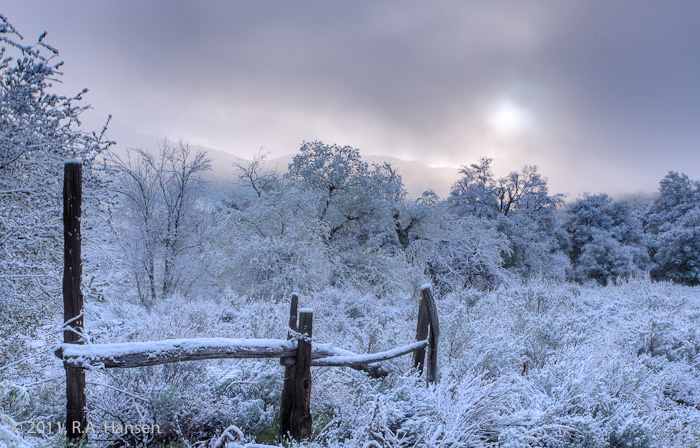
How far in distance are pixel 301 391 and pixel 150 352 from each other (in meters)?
1.29

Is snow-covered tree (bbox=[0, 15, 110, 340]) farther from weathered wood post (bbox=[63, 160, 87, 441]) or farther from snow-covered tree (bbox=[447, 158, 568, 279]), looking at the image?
snow-covered tree (bbox=[447, 158, 568, 279])

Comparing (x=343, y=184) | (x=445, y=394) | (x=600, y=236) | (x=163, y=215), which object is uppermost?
(x=343, y=184)

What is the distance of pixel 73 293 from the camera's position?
105 inches

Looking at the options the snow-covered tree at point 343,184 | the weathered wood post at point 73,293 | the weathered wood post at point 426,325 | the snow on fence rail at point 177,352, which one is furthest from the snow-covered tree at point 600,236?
the weathered wood post at point 73,293

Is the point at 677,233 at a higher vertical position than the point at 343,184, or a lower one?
lower

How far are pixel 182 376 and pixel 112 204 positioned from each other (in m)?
2.53

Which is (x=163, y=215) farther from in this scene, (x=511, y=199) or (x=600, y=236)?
(x=600, y=236)

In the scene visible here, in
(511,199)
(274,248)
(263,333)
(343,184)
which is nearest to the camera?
(263,333)

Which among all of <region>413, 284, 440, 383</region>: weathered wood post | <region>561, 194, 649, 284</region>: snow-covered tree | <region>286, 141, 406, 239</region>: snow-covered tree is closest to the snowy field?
<region>413, 284, 440, 383</region>: weathered wood post

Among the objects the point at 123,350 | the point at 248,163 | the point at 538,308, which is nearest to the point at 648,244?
the point at 538,308

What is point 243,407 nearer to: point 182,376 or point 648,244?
point 182,376

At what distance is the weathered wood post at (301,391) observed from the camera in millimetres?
3164

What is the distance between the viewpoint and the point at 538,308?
852cm

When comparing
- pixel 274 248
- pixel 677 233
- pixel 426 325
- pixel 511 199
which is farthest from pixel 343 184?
pixel 677 233
